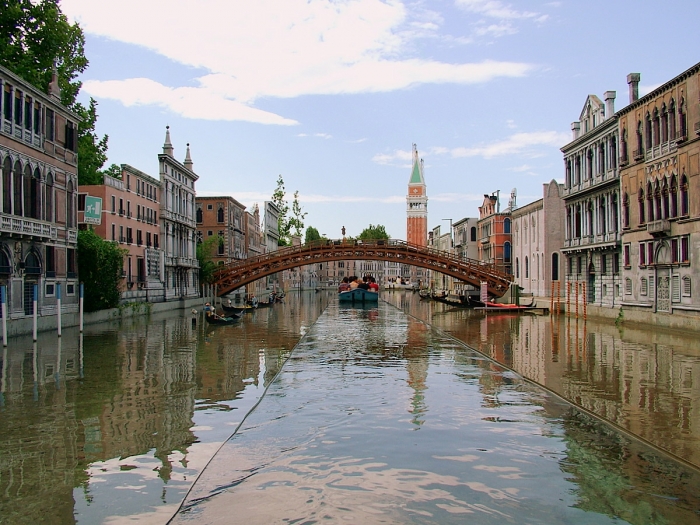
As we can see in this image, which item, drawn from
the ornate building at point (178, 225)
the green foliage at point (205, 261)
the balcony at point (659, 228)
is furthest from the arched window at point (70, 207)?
the balcony at point (659, 228)

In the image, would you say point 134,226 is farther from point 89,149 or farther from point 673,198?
point 673,198

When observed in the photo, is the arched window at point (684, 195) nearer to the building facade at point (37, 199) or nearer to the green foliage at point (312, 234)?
the building facade at point (37, 199)

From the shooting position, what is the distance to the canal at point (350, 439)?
821 cm

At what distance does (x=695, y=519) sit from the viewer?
299 inches

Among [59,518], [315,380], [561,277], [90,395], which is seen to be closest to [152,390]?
[90,395]

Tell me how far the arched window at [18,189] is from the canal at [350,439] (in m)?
10.8

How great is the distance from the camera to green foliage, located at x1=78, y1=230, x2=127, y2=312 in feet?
127

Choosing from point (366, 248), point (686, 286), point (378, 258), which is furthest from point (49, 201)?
point (686, 286)

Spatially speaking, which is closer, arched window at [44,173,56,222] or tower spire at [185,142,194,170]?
arched window at [44,173,56,222]

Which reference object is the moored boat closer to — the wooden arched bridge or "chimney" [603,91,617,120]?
the wooden arched bridge

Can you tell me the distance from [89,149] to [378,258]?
25.6 metres

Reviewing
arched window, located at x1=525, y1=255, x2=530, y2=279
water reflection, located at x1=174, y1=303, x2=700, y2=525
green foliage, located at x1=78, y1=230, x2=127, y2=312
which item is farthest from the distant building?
water reflection, located at x1=174, y1=303, x2=700, y2=525

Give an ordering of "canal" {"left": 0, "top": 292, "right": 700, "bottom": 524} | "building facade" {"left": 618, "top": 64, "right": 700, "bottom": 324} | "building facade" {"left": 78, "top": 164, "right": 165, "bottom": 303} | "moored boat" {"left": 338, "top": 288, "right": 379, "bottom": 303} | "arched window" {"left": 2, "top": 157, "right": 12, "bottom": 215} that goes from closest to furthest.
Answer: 1. "canal" {"left": 0, "top": 292, "right": 700, "bottom": 524}
2. "arched window" {"left": 2, "top": 157, "right": 12, "bottom": 215}
3. "building facade" {"left": 618, "top": 64, "right": 700, "bottom": 324}
4. "building facade" {"left": 78, "top": 164, "right": 165, "bottom": 303}
5. "moored boat" {"left": 338, "top": 288, "right": 379, "bottom": 303}

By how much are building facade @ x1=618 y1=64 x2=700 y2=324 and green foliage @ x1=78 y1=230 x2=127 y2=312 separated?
99.3 feet
